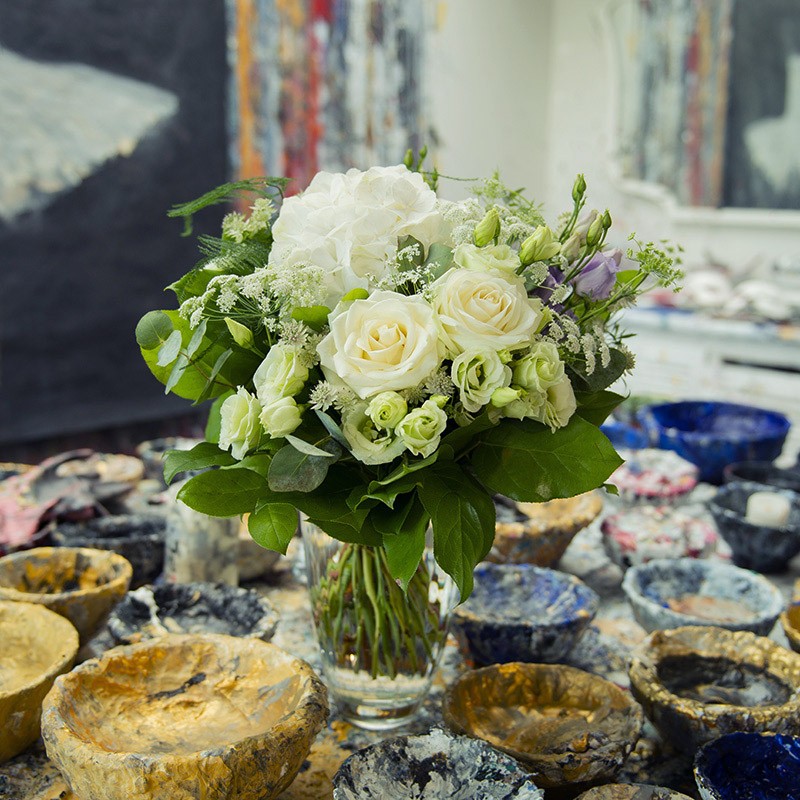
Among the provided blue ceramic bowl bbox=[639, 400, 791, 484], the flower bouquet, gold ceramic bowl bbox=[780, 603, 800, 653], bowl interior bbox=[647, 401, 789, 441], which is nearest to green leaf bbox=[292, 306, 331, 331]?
the flower bouquet

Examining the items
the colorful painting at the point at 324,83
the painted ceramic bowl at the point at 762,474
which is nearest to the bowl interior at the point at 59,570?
the painted ceramic bowl at the point at 762,474

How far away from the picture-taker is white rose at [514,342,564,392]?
0.71 m

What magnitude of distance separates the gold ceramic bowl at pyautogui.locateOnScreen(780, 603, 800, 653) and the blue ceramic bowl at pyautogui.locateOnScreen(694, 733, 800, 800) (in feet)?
0.84

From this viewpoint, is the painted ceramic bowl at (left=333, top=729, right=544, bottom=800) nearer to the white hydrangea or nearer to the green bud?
the white hydrangea

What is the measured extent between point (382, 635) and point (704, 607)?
524 mm

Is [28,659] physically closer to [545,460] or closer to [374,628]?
[374,628]

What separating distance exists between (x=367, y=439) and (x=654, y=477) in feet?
3.14

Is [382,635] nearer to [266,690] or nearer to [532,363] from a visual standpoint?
[266,690]

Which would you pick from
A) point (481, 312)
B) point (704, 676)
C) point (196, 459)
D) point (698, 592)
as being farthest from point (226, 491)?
point (698, 592)

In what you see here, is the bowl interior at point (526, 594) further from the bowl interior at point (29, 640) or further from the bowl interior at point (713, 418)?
the bowl interior at point (713, 418)

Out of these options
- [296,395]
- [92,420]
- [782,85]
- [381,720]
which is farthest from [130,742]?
[782,85]

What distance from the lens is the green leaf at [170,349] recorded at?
0.77m

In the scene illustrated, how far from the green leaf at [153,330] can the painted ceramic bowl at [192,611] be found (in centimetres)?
39

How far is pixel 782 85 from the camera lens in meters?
3.58
